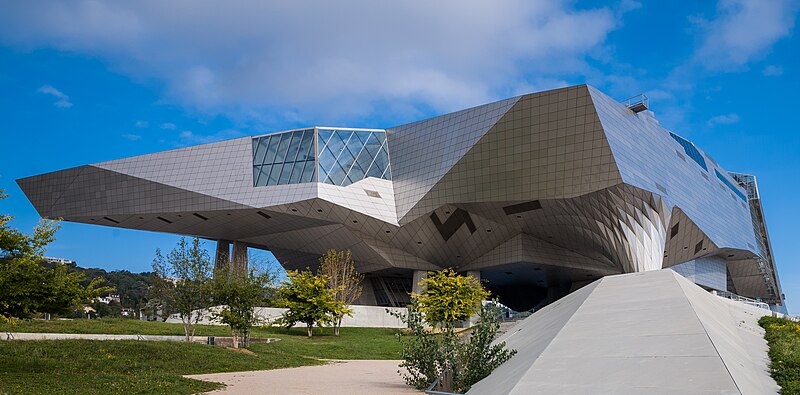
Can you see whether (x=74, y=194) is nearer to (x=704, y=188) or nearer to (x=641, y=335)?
(x=641, y=335)

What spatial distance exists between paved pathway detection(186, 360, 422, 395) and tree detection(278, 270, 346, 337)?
20332 mm

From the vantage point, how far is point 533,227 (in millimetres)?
49750

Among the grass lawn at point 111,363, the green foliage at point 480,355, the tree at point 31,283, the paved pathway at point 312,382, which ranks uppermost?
the tree at point 31,283

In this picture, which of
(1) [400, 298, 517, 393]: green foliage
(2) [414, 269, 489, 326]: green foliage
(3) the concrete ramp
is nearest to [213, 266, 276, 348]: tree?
(1) [400, 298, 517, 393]: green foliage

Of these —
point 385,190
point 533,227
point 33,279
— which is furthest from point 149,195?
point 33,279

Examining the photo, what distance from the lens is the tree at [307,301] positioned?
1540 inches

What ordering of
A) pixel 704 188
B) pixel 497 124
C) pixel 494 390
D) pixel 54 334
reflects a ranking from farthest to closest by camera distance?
pixel 704 188, pixel 497 124, pixel 54 334, pixel 494 390

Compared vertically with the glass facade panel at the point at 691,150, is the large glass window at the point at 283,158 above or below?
below

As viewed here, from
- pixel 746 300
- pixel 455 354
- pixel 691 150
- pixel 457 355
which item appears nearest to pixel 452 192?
pixel 691 150

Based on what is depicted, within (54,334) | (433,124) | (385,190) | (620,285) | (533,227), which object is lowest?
(54,334)

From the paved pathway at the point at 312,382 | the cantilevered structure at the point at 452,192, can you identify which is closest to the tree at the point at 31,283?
the paved pathway at the point at 312,382

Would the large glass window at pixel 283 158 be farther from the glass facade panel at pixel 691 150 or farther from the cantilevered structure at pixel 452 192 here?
the glass facade panel at pixel 691 150

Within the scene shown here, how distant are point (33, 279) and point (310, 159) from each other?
34.7m

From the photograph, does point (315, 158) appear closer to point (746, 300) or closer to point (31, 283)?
point (31, 283)
